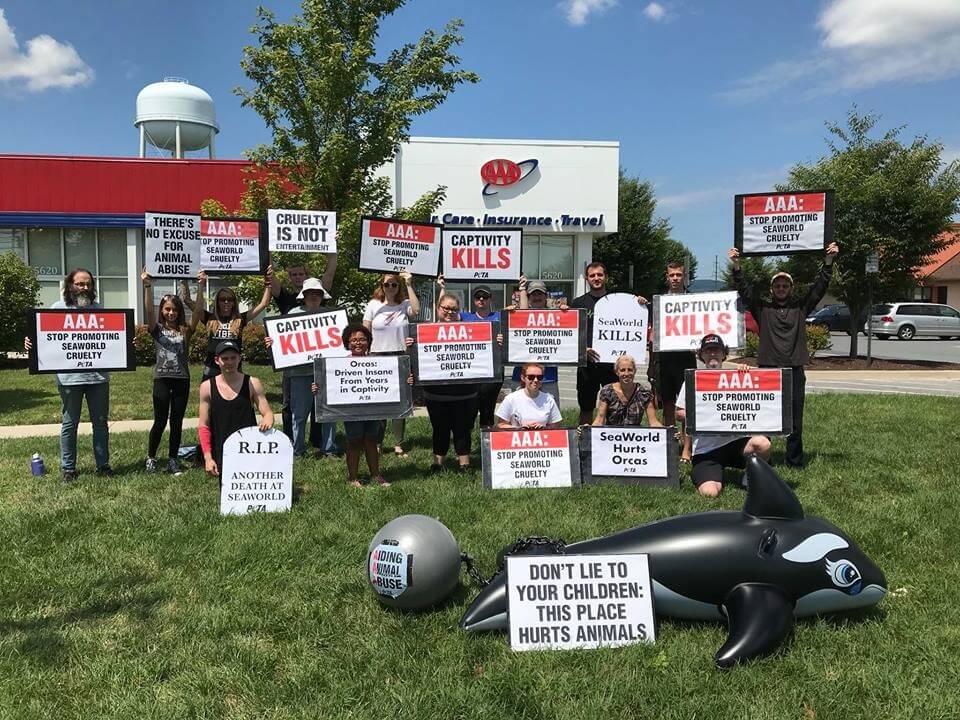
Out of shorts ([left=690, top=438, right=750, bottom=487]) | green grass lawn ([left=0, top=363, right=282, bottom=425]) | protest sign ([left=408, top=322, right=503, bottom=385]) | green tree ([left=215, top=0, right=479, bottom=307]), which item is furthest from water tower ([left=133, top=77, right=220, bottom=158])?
shorts ([left=690, top=438, right=750, bottom=487])

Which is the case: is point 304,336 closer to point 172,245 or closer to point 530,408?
→ point 172,245

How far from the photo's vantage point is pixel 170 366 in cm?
696

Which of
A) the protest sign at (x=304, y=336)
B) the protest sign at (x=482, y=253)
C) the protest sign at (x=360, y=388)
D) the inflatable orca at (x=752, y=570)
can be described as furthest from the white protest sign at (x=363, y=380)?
the inflatable orca at (x=752, y=570)

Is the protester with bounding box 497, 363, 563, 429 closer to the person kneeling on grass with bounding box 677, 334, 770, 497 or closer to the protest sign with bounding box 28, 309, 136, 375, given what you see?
the person kneeling on grass with bounding box 677, 334, 770, 497

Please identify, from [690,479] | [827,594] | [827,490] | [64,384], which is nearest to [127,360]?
[64,384]

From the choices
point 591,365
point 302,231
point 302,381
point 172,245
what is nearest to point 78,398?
point 172,245

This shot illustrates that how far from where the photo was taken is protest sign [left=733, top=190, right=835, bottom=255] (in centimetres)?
711

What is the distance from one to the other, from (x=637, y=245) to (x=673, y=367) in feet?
115

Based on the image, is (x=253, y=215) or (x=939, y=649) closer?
(x=939, y=649)

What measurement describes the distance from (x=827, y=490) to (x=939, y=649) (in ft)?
9.74

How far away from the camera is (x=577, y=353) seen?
23.5 feet

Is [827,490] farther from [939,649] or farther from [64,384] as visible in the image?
[64,384]

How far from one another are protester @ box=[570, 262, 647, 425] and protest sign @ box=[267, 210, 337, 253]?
9.49 feet

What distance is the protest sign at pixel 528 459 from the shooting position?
21.3 ft
